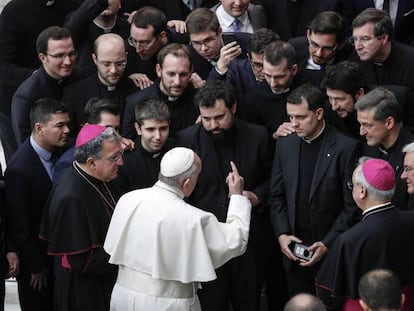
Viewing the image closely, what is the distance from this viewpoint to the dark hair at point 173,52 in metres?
7.38

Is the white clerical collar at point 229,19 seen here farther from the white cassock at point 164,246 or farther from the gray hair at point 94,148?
the white cassock at point 164,246

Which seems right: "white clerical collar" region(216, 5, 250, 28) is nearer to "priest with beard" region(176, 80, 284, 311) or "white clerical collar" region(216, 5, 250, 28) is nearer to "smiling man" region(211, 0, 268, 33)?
"smiling man" region(211, 0, 268, 33)

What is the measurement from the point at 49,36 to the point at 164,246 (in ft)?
8.01

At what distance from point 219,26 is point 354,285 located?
2527 millimetres

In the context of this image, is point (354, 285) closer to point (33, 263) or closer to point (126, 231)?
point (126, 231)

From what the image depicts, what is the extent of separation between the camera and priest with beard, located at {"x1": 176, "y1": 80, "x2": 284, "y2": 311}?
7066 mm

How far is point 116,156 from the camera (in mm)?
6496

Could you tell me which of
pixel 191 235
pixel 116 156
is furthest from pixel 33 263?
pixel 191 235

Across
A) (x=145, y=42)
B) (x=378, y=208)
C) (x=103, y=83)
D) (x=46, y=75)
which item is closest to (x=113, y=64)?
(x=103, y=83)

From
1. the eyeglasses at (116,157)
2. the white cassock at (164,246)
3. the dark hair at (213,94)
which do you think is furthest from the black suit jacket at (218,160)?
the white cassock at (164,246)

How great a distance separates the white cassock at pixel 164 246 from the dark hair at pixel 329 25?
6.20ft

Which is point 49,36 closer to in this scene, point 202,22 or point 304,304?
point 202,22

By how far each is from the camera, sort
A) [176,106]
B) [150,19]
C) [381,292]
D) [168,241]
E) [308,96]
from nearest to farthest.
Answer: [381,292] < [168,241] < [308,96] < [176,106] < [150,19]

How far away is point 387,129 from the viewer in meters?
6.73
